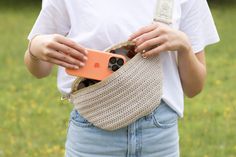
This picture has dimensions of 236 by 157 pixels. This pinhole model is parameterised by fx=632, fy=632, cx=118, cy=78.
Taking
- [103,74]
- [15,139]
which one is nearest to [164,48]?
[103,74]

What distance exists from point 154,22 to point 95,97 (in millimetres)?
292

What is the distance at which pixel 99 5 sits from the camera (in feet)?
6.50

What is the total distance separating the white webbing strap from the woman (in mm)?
36

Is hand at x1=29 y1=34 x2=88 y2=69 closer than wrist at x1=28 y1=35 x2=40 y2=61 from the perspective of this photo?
Yes

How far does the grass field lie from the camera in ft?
17.6

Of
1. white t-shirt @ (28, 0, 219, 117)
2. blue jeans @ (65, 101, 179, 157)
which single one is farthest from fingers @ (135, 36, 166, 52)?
blue jeans @ (65, 101, 179, 157)

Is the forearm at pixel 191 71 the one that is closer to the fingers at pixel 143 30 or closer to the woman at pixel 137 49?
the woman at pixel 137 49

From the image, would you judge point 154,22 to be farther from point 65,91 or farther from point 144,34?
point 65,91

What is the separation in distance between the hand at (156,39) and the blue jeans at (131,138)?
0.74ft

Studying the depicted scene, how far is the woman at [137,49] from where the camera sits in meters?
1.88

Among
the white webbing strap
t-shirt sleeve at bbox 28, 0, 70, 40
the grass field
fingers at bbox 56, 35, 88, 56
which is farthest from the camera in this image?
the grass field

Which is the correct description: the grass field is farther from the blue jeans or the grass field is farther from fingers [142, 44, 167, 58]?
fingers [142, 44, 167, 58]

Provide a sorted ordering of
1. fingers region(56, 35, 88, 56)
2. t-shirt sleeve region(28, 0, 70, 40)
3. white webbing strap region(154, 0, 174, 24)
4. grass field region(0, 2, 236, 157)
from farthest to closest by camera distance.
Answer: grass field region(0, 2, 236, 157)
t-shirt sleeve region(28, 0, 70, 40)
white webbing strap region(154, 0, 174, 24)
fingers region(56, 35, 88, 56)

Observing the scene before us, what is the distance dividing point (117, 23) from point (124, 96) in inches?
9.1
